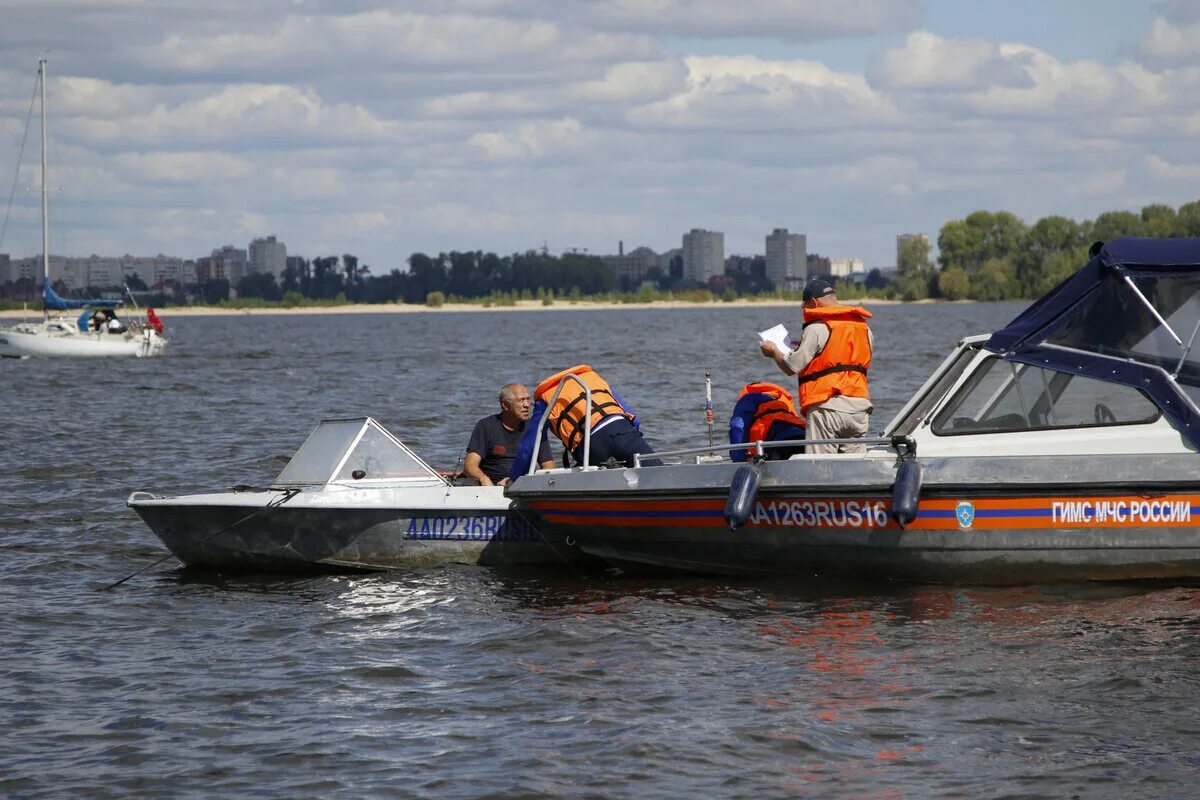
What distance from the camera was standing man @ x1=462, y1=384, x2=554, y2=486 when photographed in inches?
471

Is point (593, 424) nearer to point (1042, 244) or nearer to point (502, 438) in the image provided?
point (502, 438)

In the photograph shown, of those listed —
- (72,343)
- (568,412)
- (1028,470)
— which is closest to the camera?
(1028,470)

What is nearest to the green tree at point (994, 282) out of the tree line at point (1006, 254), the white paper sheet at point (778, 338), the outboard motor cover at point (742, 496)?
the tree line at point (1006, 254)

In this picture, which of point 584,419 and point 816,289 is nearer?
point 816,289

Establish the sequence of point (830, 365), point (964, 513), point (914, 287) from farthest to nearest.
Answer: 1. point (914, 287)
2. point (830, 365)
3. point (964, 513)

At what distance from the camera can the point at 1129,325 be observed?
9992 mm

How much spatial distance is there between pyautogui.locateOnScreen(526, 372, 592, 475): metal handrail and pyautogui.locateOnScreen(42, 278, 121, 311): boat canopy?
47.8 m

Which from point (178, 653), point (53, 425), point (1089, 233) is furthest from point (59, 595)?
point (1089, 233)

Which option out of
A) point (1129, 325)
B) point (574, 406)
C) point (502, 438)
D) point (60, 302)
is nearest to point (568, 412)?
point (574, 406)

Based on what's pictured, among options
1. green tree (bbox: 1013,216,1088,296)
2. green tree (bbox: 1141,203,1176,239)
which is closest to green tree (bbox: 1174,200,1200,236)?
green tree (bbox: 1141,203,1176,239)

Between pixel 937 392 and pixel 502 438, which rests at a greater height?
pixel 937 392

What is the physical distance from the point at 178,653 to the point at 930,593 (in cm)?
485

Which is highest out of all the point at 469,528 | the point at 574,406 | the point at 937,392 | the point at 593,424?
the point at 937,392

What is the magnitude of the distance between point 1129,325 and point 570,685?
438 centimetres
